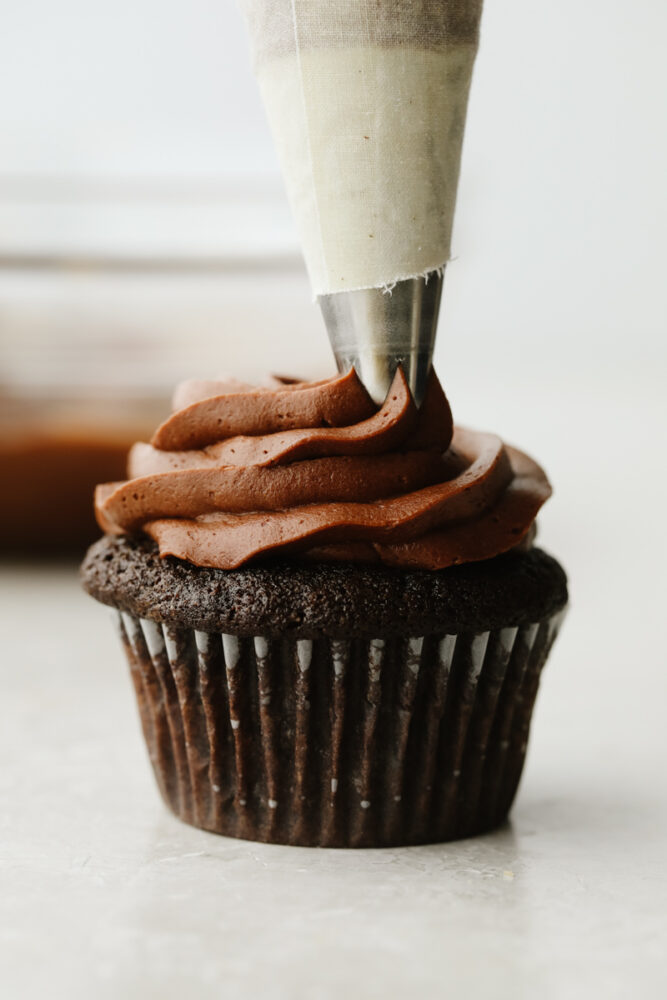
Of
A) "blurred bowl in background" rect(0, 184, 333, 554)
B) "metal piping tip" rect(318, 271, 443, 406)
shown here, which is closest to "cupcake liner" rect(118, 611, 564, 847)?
"metal piping tip" rect(318, 271, 443, 406)

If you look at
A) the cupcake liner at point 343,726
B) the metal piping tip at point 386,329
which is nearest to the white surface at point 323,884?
the cupcake liner at point 343,726

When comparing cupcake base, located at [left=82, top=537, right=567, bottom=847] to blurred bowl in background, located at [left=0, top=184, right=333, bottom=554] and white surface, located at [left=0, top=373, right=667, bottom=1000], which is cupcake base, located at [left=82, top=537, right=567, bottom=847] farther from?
blurred bowl in background, located at [left=0, top=184, right=333, bottom=554]

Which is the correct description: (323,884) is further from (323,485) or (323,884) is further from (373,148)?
(373,148)

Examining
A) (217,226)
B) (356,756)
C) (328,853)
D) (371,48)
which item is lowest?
(328,853)

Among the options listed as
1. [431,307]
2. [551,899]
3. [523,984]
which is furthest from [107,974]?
[431,307]

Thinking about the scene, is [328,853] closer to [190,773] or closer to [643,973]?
[190,773]
